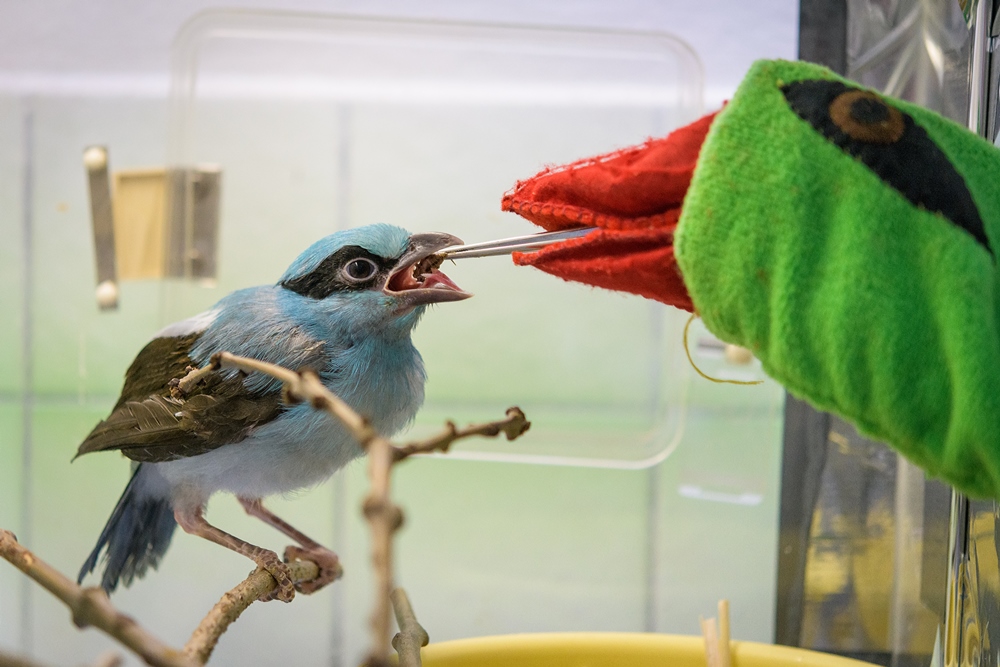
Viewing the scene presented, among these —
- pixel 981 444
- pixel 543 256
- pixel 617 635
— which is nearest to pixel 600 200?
pixel 543 256

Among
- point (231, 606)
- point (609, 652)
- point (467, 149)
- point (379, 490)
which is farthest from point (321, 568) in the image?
point (467, 149)

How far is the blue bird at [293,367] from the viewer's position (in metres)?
0.53

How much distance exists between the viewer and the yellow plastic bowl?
71cm

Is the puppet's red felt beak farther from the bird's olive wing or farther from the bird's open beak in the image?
the bird's olive wing

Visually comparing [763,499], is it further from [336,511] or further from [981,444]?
[981,444]

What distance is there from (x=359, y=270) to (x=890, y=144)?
1.06 feet

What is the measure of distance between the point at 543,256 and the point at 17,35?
818 mm

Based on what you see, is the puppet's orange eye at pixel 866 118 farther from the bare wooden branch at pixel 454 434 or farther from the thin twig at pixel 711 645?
the thin twig at pixel 711 645

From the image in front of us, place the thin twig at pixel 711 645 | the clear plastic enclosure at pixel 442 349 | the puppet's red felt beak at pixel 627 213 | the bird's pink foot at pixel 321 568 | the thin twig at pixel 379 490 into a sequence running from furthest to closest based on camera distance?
the clear plastic enclosure at pixel 442 349, the thin twig at pixel 711 645, the bird's pink foot at pixel 321 568, the puppet's red felt beak at pixel 627 213, the thin twig at pixel 379 490

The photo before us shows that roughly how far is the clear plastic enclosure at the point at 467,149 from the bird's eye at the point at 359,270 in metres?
0.39

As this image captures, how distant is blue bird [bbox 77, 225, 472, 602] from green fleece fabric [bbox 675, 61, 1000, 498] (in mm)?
172

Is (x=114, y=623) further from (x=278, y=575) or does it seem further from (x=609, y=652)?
(x=609, y=652)

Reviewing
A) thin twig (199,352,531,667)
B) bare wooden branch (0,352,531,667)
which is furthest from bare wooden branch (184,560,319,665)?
thin twig (199,352,531,667)

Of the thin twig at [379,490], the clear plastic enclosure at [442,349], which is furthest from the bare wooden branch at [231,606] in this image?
the clear plastic enclosure at [442,349]
